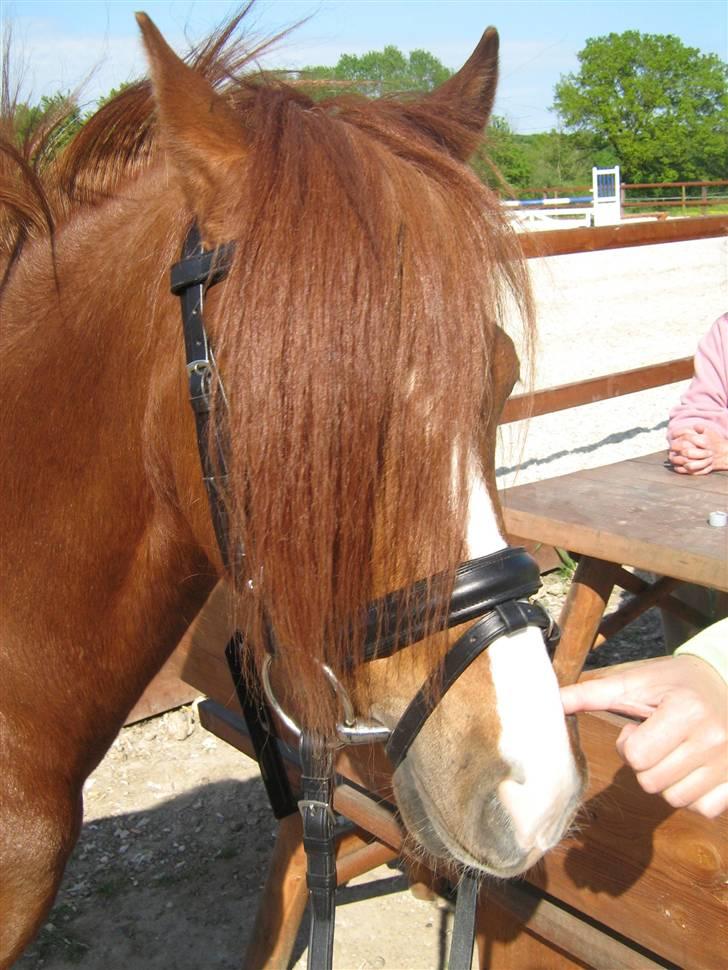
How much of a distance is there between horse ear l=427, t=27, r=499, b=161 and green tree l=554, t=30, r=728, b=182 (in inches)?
1816

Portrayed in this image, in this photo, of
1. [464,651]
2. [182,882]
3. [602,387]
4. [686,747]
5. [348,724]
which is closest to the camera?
[686,747]

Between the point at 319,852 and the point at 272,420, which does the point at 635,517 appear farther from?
the point at 272,420

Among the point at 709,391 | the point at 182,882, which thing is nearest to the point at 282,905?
the point at 182,882

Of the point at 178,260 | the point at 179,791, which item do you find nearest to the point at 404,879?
the point at 179,791

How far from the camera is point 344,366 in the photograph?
103 centimetres

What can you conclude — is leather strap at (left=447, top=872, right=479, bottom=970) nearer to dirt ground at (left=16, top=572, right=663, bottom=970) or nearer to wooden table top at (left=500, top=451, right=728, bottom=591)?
wooden table top at (left=500, top=451, right=728, bottom=591)

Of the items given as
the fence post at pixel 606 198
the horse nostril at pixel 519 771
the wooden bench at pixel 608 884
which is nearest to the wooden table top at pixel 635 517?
the wooden bench at pixel 608 884

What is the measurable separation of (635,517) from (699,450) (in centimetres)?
46

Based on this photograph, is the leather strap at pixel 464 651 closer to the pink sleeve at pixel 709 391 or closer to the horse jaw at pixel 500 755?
the horse jaw at pixel 500 755

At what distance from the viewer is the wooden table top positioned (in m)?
1.91

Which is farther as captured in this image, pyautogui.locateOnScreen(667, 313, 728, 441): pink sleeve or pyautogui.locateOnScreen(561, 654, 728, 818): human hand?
pyautogui.locateOnScreen(667, 313, 728, 441): pink sleeve

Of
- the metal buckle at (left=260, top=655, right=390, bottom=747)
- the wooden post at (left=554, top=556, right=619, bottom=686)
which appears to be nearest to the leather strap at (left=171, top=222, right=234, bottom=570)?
the metal buckle at (left=260, top=655, right=390, bottom=747)

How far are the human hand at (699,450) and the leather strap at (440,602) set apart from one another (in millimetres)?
1562

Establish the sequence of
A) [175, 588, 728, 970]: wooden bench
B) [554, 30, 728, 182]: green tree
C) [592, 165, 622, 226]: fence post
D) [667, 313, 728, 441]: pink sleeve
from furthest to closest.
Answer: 1. [554, 30, 728, 182]: green tree
2. [592, 165, 622, 226]: fence post
3. [667, 313, 728, 441]: pink sleeve
4. [175, 588, 728, 970]: wooden bench
